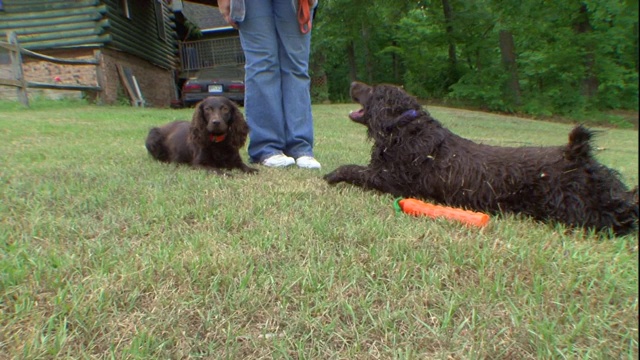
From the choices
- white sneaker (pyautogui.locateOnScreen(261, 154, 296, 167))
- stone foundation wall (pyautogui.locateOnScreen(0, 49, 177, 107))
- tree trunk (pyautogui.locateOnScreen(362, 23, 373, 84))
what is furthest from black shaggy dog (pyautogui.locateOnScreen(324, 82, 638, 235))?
tree trunk (pyautogui.locateOnScreen(362, 23, 373, 84))

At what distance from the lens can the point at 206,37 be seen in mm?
26844

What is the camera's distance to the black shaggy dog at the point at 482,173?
7.97ft

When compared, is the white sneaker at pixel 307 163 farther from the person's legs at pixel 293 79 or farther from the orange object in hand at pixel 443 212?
the orange object in hand at pixel 443 212

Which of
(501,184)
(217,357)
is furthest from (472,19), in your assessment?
(217,357)

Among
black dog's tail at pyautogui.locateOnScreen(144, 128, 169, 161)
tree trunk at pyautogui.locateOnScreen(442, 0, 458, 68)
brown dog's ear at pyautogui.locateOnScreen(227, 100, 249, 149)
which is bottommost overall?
black dog's tail at pyautogui.locateOnScreen(144, 128, 169, 161)

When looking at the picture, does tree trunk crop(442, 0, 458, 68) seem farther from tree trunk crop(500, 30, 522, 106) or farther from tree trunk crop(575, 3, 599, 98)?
tree trunk crop(575, 3, 599, 98)

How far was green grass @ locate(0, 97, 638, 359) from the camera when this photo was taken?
142cm

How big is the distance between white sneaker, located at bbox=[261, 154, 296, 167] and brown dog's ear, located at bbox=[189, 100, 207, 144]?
604mm

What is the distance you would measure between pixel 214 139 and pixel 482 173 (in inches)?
96.4

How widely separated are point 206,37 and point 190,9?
9.24 ft

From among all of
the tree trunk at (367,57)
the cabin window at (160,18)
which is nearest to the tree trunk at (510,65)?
the tree trunk at (367,57)

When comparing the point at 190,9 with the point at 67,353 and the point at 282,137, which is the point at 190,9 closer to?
the point at 282,137

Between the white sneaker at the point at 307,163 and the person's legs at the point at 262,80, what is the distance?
302mm

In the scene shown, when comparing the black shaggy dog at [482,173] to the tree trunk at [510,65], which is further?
the tree trunk at [510,65]
